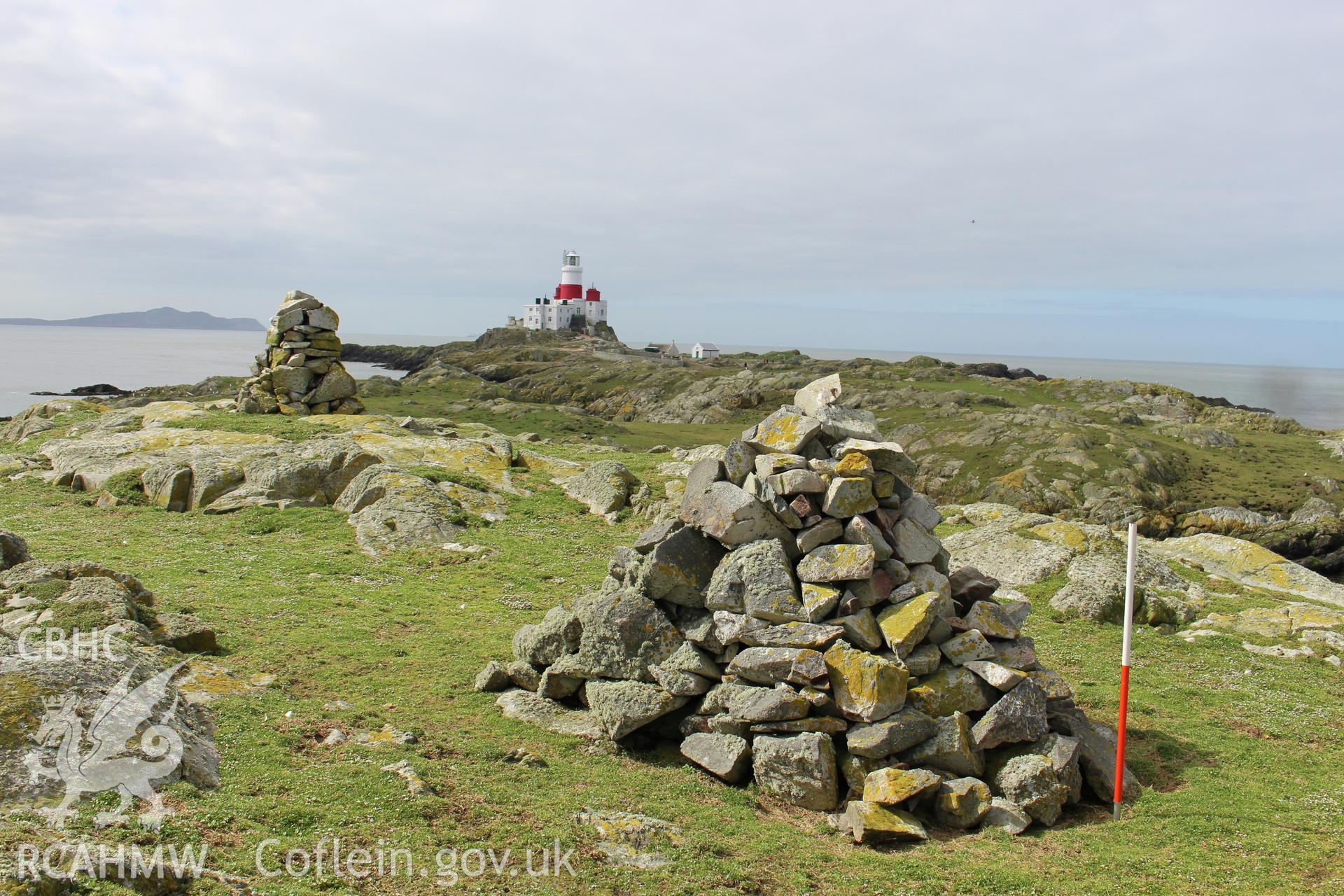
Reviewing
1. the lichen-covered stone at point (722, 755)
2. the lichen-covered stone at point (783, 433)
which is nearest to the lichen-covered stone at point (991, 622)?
the lichen-covered stone at point (783, 433)

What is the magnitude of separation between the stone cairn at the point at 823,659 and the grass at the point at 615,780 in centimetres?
57

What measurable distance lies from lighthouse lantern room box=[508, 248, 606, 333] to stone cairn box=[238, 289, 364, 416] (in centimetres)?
14801

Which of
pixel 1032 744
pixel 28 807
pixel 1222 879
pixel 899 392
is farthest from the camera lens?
pixel 899 392

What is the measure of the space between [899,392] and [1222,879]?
88.2 metres

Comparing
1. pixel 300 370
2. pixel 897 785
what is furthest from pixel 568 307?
pixel 897 785

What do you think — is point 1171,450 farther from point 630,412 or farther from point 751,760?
point 751,760

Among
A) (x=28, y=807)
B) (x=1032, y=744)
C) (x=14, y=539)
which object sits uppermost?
(x=14, y=539)

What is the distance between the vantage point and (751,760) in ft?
38.1

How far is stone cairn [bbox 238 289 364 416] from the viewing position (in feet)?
124

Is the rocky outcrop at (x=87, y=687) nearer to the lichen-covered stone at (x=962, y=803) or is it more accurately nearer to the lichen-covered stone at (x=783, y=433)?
the lichen-covered stone at (x=962, y=803)

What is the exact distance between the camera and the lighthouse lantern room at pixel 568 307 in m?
187

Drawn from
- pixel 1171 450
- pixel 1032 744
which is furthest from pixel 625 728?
pixel 1171 450

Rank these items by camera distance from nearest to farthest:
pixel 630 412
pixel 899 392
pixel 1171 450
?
pixel 1171 450 → pixel 899 392 → pixel 630 412

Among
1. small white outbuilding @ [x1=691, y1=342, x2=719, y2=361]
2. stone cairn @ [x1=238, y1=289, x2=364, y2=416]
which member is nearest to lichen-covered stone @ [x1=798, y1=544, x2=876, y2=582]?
stone cairn @ [x1=238, y1=289, x2=364, y2=416]
